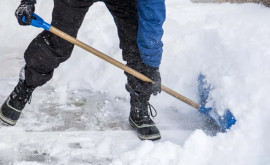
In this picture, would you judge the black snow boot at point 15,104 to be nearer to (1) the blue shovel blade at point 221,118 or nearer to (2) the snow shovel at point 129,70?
(2) the snow shovel at point 129,70

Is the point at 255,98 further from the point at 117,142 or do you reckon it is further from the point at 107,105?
the point at 107,105

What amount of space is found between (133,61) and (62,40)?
1.74ft

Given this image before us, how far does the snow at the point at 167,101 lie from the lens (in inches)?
100

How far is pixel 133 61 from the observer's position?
2.86m

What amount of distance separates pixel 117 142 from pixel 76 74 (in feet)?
3.92

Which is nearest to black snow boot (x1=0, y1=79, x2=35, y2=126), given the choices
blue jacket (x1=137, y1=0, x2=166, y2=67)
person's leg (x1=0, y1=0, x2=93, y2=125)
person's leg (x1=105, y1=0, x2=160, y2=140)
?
person's leg (x1=0, y1=0, x2=93, y2=125)

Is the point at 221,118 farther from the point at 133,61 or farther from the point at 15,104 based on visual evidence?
the point at 15,104

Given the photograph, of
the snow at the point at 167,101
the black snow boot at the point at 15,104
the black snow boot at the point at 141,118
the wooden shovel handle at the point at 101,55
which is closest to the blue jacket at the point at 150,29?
the wooden shovel handle at the point at 101,55

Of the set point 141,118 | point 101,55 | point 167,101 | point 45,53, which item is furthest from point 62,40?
point 167,101

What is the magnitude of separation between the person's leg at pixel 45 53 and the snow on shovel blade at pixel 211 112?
111 centimetres

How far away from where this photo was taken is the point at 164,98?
3.48 m

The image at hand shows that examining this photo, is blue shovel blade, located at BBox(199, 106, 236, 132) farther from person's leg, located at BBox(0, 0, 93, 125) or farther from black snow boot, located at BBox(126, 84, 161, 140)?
person's leg, located at BBox(0, 0, 93, 125)

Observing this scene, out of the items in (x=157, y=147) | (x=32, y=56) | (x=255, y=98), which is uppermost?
(x=32, y=56)

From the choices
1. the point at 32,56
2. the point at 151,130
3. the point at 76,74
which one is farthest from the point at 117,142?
the point at 76,74
